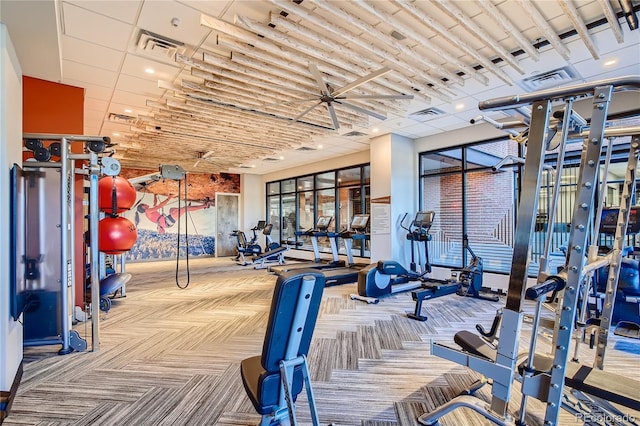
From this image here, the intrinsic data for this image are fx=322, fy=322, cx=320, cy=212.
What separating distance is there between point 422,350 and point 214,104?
4.61 metres

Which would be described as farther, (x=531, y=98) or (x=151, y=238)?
(x=151, y=238)

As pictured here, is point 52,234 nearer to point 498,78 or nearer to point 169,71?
point 169,71

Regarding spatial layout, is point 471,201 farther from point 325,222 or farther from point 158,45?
point 158,45

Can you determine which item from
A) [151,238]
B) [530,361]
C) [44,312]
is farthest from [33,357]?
[151,238]

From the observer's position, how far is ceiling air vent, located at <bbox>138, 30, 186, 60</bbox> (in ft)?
11.4

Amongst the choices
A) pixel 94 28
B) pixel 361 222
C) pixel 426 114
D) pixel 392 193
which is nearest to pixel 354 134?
pixel 392 193

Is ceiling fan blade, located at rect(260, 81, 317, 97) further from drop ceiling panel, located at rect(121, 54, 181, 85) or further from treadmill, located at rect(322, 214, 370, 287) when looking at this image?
treadmill, located at rect(322, 214, 370, 287)

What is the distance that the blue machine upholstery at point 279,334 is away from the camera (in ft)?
5.33

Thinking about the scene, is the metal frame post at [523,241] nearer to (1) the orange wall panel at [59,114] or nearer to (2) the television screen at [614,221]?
(2) the television screen at [614,221]

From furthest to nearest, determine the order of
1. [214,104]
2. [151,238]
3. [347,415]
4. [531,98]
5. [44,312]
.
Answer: [151,238]
[214,104]
[44,312]
[347,415]
[531,98]

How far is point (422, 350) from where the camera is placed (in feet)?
11.4

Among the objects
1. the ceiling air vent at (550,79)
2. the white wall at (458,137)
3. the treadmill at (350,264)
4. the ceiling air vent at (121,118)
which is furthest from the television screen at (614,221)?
the ceiling air vent at (121,118)

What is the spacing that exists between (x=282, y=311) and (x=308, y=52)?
304 cm

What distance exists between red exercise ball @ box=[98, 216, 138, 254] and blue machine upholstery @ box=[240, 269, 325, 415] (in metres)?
2.72
